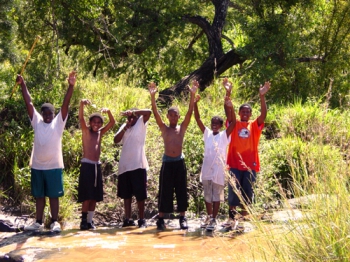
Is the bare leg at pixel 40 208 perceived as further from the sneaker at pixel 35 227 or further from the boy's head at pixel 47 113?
the boy's head at pixel 47 113

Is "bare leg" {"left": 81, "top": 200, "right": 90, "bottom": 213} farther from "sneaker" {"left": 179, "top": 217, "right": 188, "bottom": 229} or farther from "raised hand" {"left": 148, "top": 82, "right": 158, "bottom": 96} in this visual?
"raised hand" {"left": 148, "top": 82, "right": 158, "bottom": 96}

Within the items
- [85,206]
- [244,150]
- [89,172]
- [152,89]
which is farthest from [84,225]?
[244,150]

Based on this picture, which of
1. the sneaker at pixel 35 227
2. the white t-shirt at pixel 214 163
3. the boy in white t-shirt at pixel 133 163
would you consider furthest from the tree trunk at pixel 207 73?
the sneaker at pixel 35 227

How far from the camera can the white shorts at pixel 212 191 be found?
25.0 ft

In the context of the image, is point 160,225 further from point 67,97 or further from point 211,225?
point 67,97

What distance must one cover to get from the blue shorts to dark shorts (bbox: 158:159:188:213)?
1261mm

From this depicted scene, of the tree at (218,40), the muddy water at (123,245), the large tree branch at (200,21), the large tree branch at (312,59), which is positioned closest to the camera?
the muddy water at (123,245)

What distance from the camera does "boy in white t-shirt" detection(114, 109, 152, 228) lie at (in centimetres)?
788

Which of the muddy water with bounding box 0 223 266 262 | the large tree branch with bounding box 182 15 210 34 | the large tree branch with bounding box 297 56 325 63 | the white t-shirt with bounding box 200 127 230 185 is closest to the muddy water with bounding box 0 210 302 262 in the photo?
the muddy water with bounding box 0 223 266 262

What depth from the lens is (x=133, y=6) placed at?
12945 mm

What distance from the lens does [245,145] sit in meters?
7.46

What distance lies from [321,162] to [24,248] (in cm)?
338

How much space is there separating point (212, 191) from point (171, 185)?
0.53m

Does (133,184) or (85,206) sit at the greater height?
(133,184)
